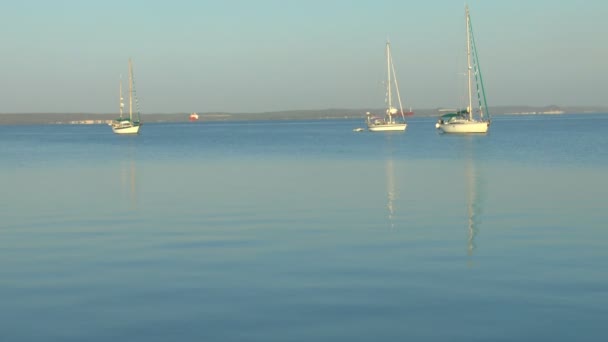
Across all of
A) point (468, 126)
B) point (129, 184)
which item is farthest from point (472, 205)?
point (468, 126)

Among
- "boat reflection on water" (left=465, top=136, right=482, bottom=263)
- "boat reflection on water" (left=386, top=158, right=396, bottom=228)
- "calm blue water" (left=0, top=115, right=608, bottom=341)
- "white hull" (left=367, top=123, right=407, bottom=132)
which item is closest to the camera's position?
"calm blue water" (left=0, top=115, right=608, bottom=341)

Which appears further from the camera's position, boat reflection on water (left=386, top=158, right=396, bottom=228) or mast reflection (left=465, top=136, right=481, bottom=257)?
boat reflection on water (left=386, top=158, right=396, bottom=228)

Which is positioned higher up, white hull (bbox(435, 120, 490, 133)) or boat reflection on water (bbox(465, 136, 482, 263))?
white hull (bbox(435, 120, 490, 133))

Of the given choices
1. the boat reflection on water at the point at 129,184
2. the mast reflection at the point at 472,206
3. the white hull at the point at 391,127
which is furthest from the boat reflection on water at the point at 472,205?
the white hull at the point at 391,127

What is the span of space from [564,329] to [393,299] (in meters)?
2.81

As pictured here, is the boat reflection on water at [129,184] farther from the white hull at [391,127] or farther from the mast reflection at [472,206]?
the white hull at [391,127]

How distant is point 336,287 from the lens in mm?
13508

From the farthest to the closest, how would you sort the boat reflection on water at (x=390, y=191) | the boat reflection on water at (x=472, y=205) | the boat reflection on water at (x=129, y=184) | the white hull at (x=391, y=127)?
1. the white hull at (x=391, y=127)
2. the boat reflection on water at (x=129, y=184)
3. the boat reflection on water at (x=390, y=191)
4. the boat reflection on water at (x=472, y=205)

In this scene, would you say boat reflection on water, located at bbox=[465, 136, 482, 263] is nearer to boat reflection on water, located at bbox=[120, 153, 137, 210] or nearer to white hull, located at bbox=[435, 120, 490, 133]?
boat reflection on water, located at bbox=[120, 153, 137, 210]

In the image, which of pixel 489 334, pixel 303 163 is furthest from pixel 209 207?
pixel 303 163

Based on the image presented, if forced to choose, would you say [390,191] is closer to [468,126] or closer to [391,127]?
[468,126]

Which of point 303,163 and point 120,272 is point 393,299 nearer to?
point 120,272

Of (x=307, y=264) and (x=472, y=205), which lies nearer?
(x=307, y=264)

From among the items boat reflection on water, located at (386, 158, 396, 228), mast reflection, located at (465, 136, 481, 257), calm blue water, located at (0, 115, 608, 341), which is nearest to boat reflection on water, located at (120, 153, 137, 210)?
calm blue water, located at (0, 115, 608, 341)
